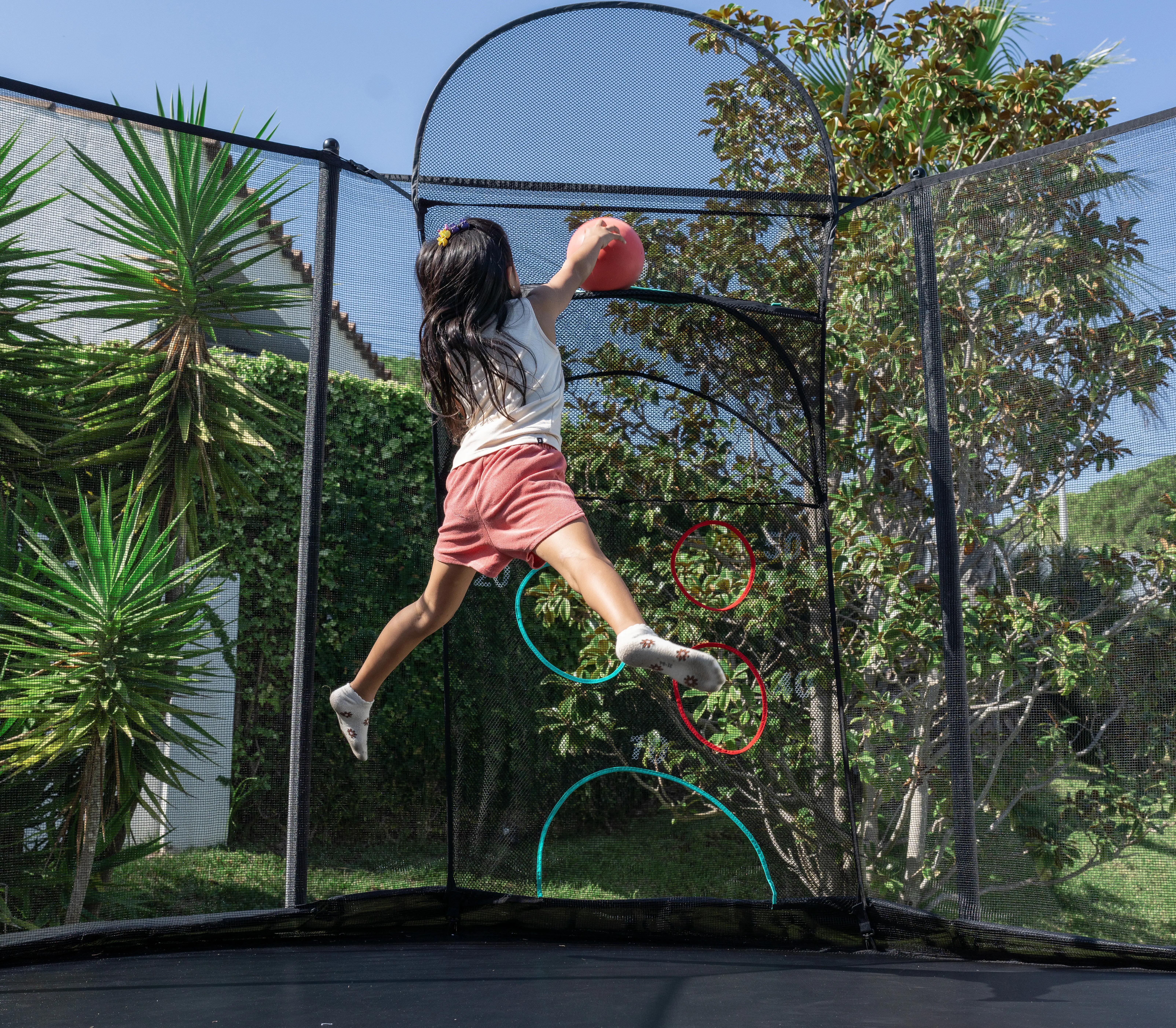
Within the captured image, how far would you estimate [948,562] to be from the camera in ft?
7.60

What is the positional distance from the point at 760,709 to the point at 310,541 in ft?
4.29

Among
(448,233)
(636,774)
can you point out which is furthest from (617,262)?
(636,774)

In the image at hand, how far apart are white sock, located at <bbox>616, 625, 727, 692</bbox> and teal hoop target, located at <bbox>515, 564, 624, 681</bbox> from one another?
3.32 feet

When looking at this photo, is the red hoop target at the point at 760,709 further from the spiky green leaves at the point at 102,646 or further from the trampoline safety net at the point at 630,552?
the spiky green leaves at the point at 102,646

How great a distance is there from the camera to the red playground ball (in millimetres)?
2102

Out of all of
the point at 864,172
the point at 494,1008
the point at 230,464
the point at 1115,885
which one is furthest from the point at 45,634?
the point at 864,172

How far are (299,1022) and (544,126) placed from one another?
2.00m

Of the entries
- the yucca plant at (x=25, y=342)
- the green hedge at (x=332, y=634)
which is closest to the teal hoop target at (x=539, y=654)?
the green hedge at (x=332, y=634)

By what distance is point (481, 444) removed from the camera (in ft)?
6.31

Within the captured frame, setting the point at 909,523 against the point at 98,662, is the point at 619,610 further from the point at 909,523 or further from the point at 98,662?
the point at 909,523

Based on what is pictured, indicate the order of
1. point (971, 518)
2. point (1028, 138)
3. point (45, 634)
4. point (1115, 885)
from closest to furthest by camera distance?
1. point (45, 634)
2. point (1115, 885)
3. point (971, 518)
4. point (1028, 138)

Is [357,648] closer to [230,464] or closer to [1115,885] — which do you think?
[230,464]

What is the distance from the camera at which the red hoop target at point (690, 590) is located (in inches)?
103

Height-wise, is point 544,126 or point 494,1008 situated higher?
point 544,126
